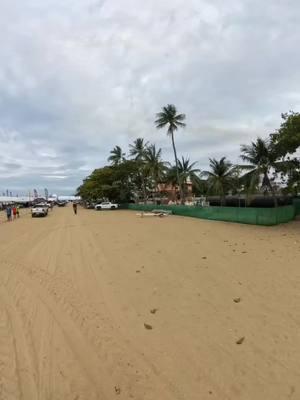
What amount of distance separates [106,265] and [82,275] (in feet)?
4.91

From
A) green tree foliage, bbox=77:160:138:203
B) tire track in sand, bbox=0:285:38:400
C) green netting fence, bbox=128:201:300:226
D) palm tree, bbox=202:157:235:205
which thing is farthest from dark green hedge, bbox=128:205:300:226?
green tree foliage, bbox=77:160:138:203

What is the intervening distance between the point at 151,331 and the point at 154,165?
57091mm

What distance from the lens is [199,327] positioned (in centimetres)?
581

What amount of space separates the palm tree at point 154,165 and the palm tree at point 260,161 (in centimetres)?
2758

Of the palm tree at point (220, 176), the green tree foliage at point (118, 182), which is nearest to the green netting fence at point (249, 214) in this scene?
the palm tree at point (220, 176)

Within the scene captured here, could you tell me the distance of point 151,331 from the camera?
5.69 metres

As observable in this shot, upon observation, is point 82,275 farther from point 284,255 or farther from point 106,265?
point 284,255

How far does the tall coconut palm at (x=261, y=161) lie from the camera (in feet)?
110

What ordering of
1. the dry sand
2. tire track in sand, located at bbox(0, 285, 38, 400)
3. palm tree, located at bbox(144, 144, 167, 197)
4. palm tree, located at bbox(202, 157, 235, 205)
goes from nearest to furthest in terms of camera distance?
tire track in sand, located at bbox(0, 285, 38, 400)
the dry sand
palm tree, located at bbox(202, 157, 235, 205)
palm tree, located at bbox(144, 144, 167, 197)

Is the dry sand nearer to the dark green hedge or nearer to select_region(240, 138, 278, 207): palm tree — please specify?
the dark green hedge

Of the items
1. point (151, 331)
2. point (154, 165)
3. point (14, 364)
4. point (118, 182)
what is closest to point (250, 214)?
point (151, 331)

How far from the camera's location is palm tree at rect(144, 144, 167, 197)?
Answer: 62.2 m

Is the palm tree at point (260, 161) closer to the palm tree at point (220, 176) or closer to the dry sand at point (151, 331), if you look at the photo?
the palm tree at point (220, 176)

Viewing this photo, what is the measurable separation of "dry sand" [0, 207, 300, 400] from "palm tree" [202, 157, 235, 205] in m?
39.6
